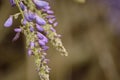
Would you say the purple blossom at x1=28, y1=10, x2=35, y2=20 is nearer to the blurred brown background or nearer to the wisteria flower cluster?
the wisteria flower cluster

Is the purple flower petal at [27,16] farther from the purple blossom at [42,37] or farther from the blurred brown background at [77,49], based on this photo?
the blurred brown background at [77,49]

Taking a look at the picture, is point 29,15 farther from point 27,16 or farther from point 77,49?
point 77,49

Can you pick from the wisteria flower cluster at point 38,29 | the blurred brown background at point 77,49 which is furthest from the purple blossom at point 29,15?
the blurred brown background at point 77,49

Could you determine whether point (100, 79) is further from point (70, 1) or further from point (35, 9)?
point (35, 9)

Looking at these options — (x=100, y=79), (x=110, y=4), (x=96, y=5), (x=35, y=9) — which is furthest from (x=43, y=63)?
(x=100, y=79)

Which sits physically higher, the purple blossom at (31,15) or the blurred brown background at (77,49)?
the purple blossom at (31,15)
